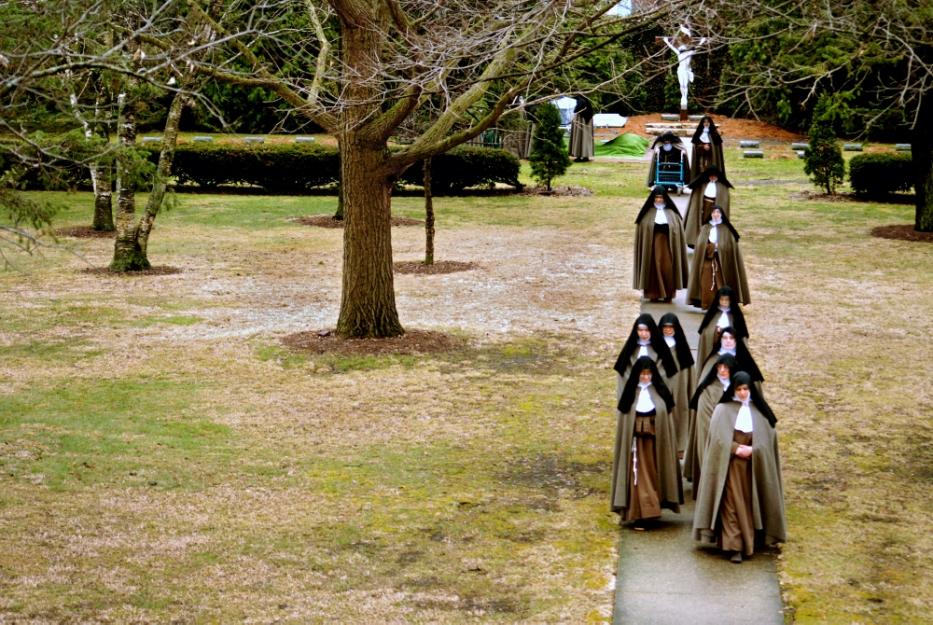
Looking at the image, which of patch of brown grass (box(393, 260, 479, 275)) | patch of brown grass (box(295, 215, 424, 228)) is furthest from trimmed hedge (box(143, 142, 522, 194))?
patch of brown grass (box(393, 260, 479, 275))

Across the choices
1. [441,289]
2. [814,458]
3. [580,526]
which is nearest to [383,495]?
[580,526]

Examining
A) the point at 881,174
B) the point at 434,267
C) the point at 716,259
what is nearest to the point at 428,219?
the point at 434,267

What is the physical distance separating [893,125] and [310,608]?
2851 cm

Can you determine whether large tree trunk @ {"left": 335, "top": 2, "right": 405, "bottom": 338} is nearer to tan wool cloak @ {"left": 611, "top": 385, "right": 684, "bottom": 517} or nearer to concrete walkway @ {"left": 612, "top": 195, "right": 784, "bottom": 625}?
tan wool cloak @ {"left": 611, "top": 385, "right": 684, "bottom": 517}

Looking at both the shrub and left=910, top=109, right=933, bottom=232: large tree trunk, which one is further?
the shrub

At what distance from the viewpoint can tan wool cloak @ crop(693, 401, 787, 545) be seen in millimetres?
10250

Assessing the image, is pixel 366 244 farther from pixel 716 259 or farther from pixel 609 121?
pixel 609 121

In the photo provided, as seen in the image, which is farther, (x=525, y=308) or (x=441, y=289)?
(x=441, y=289)

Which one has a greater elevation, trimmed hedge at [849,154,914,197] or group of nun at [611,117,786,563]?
trimmed hedge at [849,154,914,197]

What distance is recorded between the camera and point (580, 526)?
11008 millimetres

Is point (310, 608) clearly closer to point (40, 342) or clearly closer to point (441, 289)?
point (40, 342)

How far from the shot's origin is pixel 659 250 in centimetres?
1841

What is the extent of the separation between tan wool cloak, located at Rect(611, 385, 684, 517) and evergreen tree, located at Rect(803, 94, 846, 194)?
22110 mm

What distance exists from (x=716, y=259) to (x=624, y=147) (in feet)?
86.1
